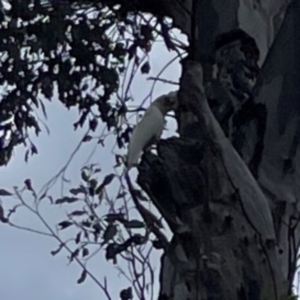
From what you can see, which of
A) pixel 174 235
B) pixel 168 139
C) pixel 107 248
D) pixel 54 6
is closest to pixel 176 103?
pixel 168 139

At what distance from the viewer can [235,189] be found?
4383mm

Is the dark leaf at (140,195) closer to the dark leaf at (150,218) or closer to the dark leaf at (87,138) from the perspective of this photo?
the dark leaf at (150,218)

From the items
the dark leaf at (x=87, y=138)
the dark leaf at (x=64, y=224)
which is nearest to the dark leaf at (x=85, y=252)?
the dark leaf at (x=64, y=224)

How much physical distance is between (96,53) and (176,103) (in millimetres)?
2660

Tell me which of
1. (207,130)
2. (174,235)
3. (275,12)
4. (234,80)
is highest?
(275,12)

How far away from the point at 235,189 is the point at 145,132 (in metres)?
0.39

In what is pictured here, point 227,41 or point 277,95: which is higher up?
point 227,41

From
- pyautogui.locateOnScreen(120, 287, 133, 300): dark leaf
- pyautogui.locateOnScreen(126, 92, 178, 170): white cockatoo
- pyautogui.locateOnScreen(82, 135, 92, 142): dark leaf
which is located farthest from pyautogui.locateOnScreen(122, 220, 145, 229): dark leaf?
pyautogui.locateOnScreen(82, 135, 92, 142): dark leaf

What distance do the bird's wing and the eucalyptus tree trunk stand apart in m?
0.07

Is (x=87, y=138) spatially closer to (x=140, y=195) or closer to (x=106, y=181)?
(x=106, y=181)

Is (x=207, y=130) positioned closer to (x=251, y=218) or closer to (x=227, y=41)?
(x=251, y=218)

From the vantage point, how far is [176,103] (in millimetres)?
4391

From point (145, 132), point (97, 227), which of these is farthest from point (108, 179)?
point (145, 132)

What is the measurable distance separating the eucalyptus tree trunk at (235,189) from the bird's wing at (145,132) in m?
0.07
